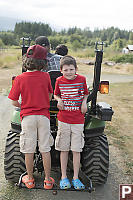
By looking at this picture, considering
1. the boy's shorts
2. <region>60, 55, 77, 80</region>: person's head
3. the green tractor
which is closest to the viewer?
<region>60, 55, 77, 80</region>: person's head

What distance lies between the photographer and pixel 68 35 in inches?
3652

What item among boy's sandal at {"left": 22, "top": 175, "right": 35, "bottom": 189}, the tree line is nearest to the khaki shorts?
boy's sandal at {"left": 22, "top": 175, "right": 35, "bottom": 189}

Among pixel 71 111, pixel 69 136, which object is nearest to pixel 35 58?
pixel 71 111

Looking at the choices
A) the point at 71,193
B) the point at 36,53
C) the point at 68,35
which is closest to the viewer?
the point at 36,53

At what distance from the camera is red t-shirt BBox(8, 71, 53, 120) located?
247 cm

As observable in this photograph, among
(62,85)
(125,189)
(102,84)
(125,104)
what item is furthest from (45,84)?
(125,104)

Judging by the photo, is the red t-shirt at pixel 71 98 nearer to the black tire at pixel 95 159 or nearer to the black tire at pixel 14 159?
the black tire at pixel 95 159

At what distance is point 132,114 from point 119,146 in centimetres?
290

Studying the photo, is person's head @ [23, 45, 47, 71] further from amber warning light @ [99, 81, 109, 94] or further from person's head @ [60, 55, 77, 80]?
amber warning light @ [99, 81, 109, 94]

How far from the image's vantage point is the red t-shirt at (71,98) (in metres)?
2.66

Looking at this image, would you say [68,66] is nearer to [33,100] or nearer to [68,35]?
[33,100]

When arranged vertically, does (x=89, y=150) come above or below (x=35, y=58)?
below

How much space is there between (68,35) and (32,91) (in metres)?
93.6

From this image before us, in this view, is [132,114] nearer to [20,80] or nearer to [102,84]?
[102,84]
